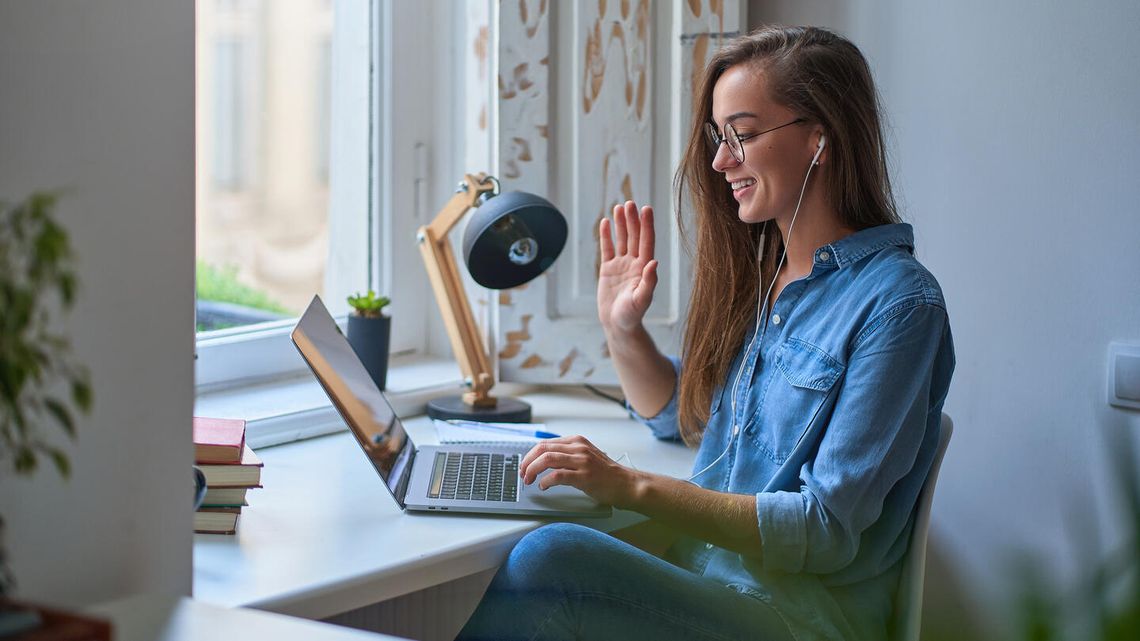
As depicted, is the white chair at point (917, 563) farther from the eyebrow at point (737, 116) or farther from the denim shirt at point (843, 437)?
the eyebrow at point (737, 116)

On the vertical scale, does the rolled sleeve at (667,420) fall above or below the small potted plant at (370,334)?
below

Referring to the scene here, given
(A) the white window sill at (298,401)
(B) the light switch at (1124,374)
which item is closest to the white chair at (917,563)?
(B) the light switch at (1124,374)

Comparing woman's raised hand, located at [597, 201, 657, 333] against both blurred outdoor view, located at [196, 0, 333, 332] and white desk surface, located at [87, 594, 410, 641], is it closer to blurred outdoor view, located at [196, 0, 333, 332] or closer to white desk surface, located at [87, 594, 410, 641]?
blurred outdoor view, located at [196, 0, 333, 332]

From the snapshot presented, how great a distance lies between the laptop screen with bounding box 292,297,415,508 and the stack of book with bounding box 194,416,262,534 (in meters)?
0.12

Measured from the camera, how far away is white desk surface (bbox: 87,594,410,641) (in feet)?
3.11

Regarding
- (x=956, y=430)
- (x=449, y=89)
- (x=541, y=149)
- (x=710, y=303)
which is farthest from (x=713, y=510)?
(x=449, y=89)

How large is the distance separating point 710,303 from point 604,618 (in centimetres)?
52

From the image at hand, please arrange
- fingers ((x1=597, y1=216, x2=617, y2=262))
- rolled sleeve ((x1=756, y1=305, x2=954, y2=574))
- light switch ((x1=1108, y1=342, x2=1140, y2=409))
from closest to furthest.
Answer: rolled sleeve ((x1=756, y1=305, x2=954, y2=574)) → light switch ((x1=1108, y1=342, x2=1140, y2=409)) → fingers ((x1=597, y1=216, x2=617, y2=262))

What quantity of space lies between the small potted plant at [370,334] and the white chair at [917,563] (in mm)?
896

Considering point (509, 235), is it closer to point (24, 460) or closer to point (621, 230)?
point (621, 230)

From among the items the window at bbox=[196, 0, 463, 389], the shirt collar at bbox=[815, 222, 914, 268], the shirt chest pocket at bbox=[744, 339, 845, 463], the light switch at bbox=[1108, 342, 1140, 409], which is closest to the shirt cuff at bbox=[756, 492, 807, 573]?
the shirt chest pocket at bbox=[744, 339, 845, 463]

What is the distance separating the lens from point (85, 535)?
1006mm

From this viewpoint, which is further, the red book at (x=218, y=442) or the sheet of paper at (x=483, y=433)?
the sheet of paper at (x=483, y=433)

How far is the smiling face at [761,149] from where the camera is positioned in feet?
4.89
